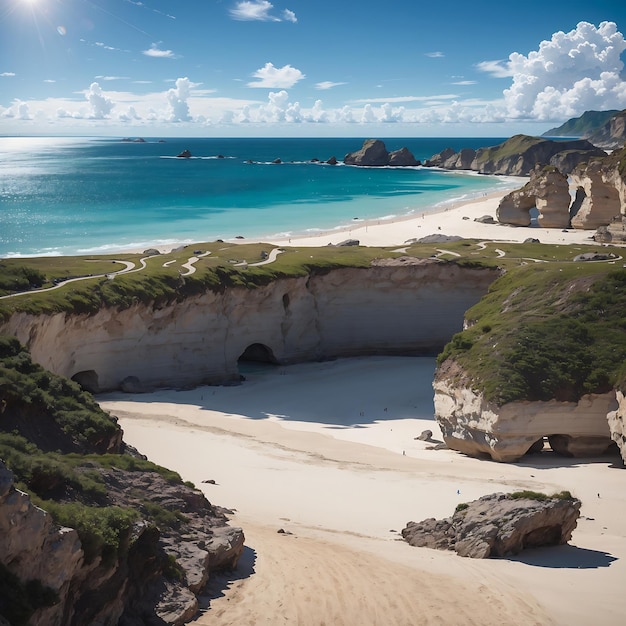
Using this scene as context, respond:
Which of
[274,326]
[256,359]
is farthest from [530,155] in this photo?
[274,326]

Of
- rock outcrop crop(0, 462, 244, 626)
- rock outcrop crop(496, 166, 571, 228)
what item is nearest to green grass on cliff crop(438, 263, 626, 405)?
rock outcrop crop(0, 462, 244, 626)

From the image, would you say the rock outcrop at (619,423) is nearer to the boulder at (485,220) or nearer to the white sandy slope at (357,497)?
the white sandy slope at (357,497)

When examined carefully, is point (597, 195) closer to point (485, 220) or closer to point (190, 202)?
point (485, 220)

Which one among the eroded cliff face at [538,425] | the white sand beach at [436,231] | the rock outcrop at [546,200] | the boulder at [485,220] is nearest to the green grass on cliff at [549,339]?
the eroded cliff face at [538,425]

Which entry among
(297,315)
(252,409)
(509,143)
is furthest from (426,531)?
(509,143)

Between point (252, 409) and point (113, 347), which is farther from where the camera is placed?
point (113, 347)

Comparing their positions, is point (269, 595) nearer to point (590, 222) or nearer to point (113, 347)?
point (113, 347)
